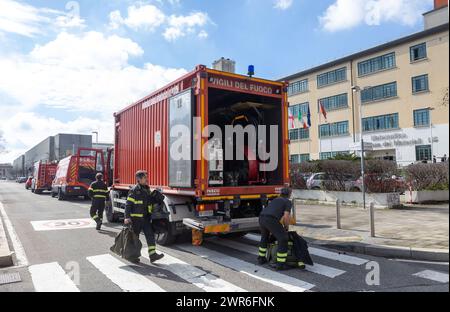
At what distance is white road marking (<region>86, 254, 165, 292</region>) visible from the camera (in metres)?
5.48

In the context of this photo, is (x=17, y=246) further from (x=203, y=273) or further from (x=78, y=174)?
(x=78, y=174)

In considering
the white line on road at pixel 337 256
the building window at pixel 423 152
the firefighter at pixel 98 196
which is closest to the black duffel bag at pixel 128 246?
the white line on road at pixel 337 256

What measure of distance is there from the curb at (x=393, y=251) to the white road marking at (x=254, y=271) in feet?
7.97

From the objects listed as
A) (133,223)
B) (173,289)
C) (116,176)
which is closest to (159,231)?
(133,223)

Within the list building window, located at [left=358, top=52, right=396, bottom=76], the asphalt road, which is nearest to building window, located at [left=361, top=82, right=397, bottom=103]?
building window, located at [left=358, top=52, right=396, bottom=76]

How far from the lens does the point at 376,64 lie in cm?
4084

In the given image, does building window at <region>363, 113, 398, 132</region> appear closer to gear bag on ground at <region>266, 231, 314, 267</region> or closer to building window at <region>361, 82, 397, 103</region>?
building window at <region>361, 82, 397, 103</region>

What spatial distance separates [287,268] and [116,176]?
7578 mm

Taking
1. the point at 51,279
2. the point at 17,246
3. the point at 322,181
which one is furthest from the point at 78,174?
the point at 51,279

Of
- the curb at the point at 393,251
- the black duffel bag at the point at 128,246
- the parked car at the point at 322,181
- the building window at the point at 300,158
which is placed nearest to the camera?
the curb at the point at 393,251

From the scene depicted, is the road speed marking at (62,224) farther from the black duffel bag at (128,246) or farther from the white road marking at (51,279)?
the black duffel bag at (128,246)

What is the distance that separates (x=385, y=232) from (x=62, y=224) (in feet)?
31.7

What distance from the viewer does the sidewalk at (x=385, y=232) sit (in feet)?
23.9

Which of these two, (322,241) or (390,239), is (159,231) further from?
(390,239)
